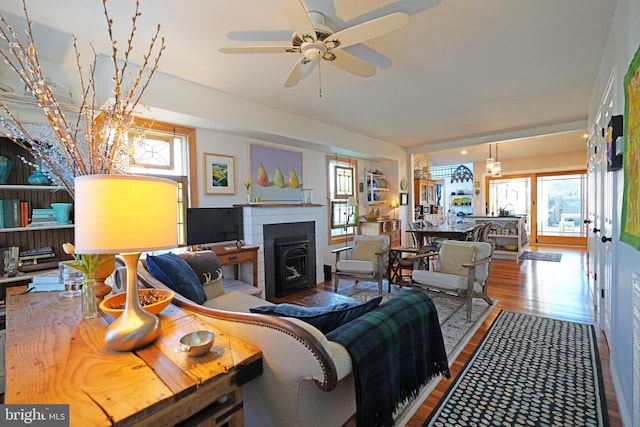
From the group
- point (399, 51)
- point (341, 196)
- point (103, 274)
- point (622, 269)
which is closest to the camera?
point (103, 274)

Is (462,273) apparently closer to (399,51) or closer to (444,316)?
(444,316)

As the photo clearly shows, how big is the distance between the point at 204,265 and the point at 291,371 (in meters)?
2.05

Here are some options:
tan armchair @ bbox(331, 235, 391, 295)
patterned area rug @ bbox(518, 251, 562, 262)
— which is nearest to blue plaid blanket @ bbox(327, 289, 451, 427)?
tan armchair @ bbox(331, 235, 391, 295)

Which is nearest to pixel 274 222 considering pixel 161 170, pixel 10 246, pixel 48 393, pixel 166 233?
pixel 161 170

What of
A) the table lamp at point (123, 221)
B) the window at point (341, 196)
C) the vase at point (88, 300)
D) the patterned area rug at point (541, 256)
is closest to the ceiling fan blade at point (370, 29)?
the table lamp at point (123, 221)

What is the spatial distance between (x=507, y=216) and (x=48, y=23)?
813 centimetres

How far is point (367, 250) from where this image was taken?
4.54 metres

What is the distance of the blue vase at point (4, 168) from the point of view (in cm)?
237

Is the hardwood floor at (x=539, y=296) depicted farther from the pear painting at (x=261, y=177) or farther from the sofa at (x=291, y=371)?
the pear painting at (x=261, y=177)

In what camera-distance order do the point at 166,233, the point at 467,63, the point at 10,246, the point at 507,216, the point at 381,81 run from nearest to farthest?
the point at 166,233, the point at 10,246, the point at 467,63, the point at 381,81, the point at 507,216

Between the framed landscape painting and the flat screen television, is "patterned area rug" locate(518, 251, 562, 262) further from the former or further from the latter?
the framed landscape painting

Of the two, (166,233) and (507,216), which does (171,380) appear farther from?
(507,216)

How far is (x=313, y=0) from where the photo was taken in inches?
76.1

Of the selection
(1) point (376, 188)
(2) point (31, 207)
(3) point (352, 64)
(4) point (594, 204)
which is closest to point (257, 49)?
(3) point (352, 64)
